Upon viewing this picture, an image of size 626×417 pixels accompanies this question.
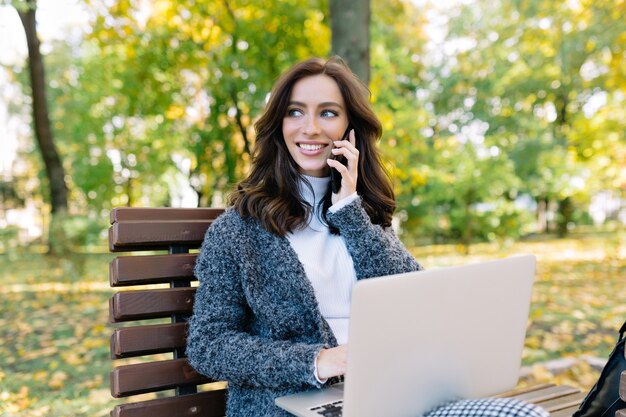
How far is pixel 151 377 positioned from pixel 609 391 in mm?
1336

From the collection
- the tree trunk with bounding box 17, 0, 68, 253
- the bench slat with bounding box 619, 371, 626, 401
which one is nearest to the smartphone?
the bench slat with bounding box 619, 371, 626, 401

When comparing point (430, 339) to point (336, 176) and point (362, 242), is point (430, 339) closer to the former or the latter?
point (362, 242)

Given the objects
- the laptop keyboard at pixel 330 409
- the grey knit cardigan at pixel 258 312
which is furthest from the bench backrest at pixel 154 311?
the laptop keyboard at pixel 330 409

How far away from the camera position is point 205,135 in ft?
31.8

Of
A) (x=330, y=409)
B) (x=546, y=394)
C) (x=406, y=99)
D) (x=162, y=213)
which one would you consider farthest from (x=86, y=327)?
(x=406, y=99)

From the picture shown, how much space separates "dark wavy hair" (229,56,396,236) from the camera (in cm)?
210

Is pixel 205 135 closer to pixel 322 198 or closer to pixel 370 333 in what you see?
pixel 322 198

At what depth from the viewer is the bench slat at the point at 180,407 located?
1.95 metres

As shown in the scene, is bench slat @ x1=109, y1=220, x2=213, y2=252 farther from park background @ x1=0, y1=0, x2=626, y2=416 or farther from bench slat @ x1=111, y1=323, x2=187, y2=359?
park background @ x1=0, y1=0, x2=626, y2=416

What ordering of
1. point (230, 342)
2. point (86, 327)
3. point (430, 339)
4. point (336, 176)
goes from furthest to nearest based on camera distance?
point (86, 327) < point (336, 176) < point (230, 342) < point (430, 339)

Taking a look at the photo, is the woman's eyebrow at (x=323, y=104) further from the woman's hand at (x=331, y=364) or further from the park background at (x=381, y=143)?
the park background at (x=381, y=143)

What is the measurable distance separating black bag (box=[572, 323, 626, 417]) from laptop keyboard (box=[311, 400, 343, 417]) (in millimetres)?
709

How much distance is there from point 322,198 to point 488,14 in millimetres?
16438

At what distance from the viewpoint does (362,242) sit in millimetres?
2148
